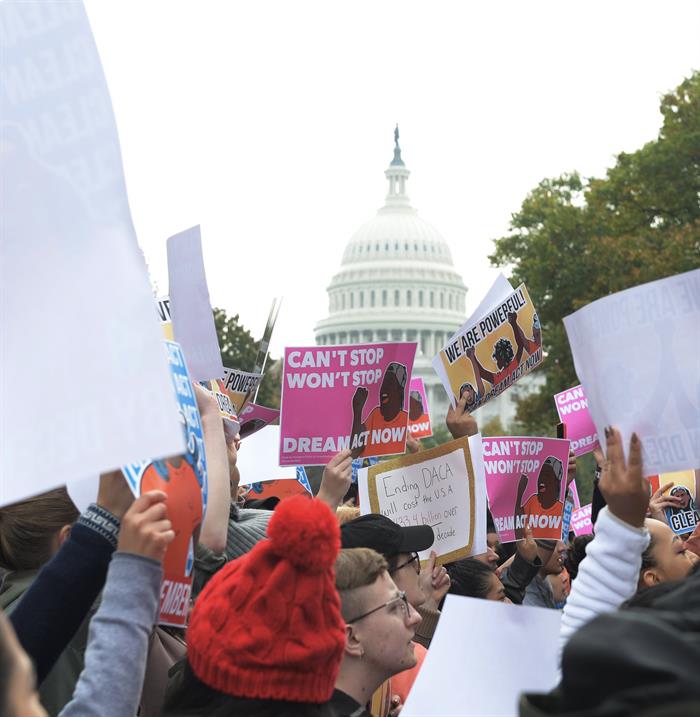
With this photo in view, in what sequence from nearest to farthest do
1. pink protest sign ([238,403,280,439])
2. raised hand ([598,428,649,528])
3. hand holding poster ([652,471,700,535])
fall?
raised hand ([598,428,649,528]) < hand holding poster ([652,471,700,535]) < pink protest sign ([238,403,280,439])

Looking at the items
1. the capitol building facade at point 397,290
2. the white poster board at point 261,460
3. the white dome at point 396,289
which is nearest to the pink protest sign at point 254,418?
the white poster board at point 261,460

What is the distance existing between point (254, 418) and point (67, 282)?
171 inches

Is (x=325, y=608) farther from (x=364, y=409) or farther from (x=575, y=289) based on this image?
(x=575, y=289)

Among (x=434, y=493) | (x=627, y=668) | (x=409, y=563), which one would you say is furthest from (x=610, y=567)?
(x=434, y=493)

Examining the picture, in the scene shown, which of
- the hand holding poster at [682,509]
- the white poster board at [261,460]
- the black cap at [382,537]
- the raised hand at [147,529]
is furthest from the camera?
the white poster board at [261,460]

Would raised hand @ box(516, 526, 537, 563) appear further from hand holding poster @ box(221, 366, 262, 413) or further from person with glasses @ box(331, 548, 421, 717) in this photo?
person with glasses @ box(331, 548, 421, 717)

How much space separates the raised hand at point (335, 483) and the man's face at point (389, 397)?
848mm

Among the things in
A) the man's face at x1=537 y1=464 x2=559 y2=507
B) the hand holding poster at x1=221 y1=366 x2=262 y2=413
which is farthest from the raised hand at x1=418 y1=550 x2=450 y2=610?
the hand holding poster at x1=221 y1=366 x2=262 y2=413

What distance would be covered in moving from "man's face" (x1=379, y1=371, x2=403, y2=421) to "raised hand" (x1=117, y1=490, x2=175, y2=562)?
2725mm

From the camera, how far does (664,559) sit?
4219 mm

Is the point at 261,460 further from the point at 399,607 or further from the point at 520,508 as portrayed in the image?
the point at 399,607

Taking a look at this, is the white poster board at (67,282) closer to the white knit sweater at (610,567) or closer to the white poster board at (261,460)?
the white knit sweater at (610,567)

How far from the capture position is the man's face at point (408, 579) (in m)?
4.11

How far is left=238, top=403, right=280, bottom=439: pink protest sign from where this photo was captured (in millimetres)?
6633
